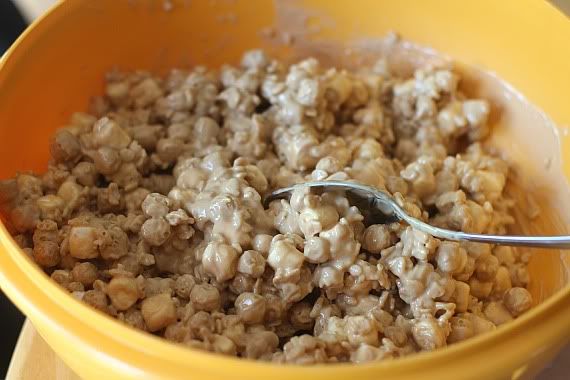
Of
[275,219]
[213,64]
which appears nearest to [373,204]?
[275,219]

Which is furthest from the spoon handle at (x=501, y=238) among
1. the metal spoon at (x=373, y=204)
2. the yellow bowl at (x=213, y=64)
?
the yellow bowl at (x=213, y=64)

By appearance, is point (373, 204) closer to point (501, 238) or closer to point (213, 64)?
point (501, 238)

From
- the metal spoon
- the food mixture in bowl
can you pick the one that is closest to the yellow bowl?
the food mixture in bowl

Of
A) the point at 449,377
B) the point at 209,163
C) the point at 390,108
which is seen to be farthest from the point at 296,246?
the point at 390,108

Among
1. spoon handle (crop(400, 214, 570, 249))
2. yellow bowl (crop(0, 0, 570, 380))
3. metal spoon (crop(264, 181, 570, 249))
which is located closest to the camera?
yellow bowl (crop(0, 0, 570, 380))

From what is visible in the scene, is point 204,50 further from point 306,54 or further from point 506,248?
point 506,248

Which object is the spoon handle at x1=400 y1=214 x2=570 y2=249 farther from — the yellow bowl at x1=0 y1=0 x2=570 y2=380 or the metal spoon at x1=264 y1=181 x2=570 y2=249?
the yellow bowl at x1=0 y1=0 x2=570 y2=380

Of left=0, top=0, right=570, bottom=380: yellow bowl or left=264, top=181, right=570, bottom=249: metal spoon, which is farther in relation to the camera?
left=264, top=181, right=570, bottom=249: metal spoon

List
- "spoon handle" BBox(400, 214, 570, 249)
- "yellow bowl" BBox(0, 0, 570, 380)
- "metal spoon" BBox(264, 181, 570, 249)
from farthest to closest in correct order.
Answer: "metal spoon" BBox(264, 181, 570, 249) < "spoon handle" BBox(400, 214, 570, 249) < "yellow bowl" BBox(0, 0, 570, 380)
